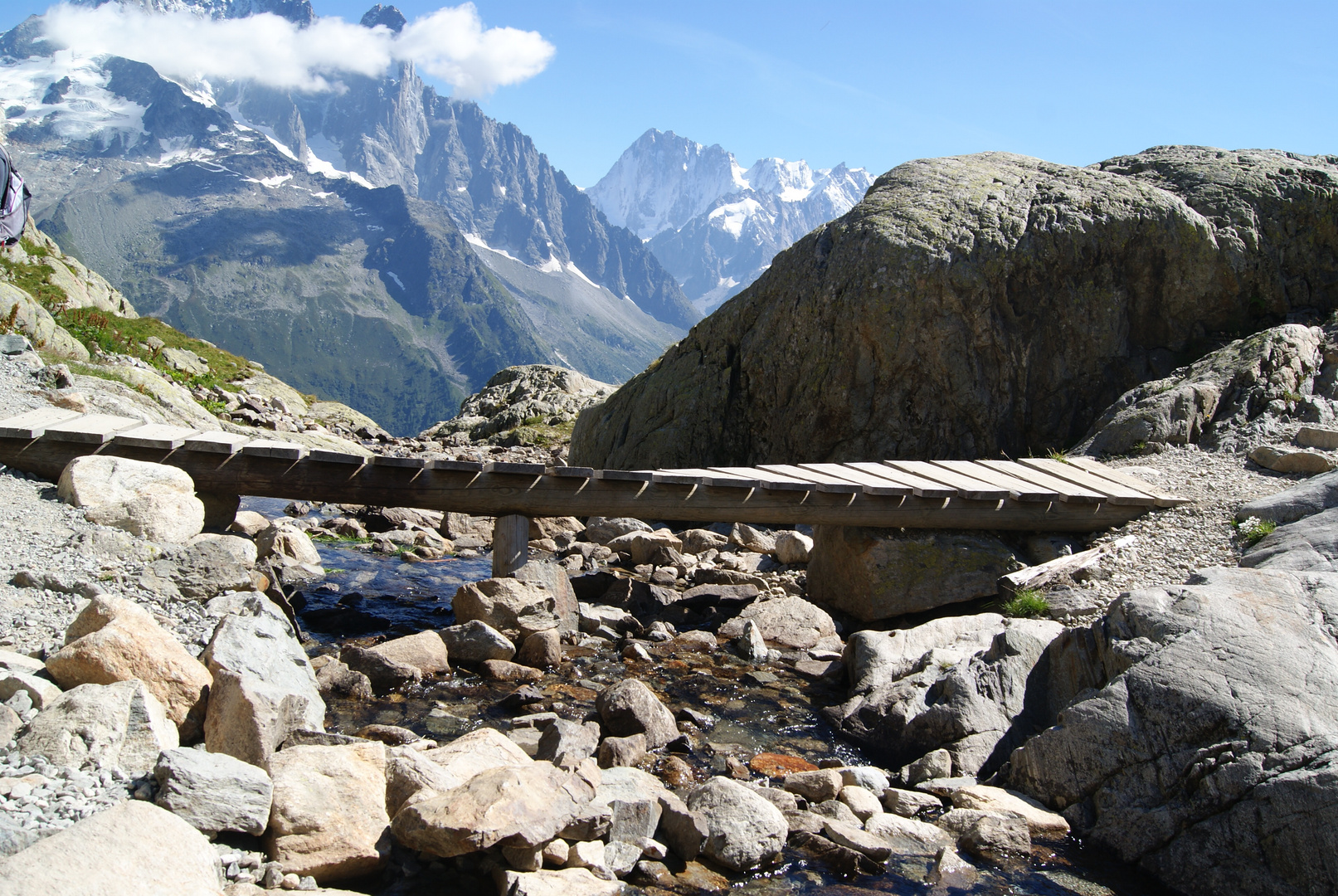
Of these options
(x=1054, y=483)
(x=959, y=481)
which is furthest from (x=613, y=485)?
(x=1054, y=483)

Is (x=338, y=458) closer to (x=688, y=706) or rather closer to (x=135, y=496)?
(x=135, y=496)

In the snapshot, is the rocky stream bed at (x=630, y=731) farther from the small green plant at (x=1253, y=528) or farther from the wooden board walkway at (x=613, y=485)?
the wooden board walkway at (x=613, y=485)

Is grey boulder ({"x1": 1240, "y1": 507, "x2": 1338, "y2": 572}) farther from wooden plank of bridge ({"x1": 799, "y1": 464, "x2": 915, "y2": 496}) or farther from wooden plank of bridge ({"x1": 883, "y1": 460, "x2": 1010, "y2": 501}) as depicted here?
wooden plank of bridge ({"x1": 799, "y1": 464, "x2": 915, "y2": 496})

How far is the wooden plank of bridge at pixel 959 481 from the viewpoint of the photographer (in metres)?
12.1

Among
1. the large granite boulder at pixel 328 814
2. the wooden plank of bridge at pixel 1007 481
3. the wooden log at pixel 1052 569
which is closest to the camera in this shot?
the large granite boulder at pixel 328 814

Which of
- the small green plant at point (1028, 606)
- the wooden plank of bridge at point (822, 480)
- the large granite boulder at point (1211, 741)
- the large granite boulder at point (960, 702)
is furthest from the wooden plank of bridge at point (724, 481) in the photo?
the large granite boulder at point (1211, 741)

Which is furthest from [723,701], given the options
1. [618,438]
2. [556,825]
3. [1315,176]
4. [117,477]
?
[1315,176]

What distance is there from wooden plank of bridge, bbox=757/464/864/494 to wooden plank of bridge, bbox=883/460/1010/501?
1.58m

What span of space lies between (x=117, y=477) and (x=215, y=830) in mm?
5971

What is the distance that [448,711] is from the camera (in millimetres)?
8117

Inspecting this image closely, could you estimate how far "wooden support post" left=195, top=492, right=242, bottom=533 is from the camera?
34.8 feet

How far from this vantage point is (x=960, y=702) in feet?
25.6

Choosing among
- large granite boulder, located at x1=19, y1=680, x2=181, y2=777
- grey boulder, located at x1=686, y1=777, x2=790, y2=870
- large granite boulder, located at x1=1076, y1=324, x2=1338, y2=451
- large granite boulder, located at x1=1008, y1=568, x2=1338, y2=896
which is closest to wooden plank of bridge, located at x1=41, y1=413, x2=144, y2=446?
large granite boulder, located at x1=19, y1=680, x2=181, y2=777

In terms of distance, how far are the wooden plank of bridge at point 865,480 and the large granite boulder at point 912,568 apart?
2.37 ft
